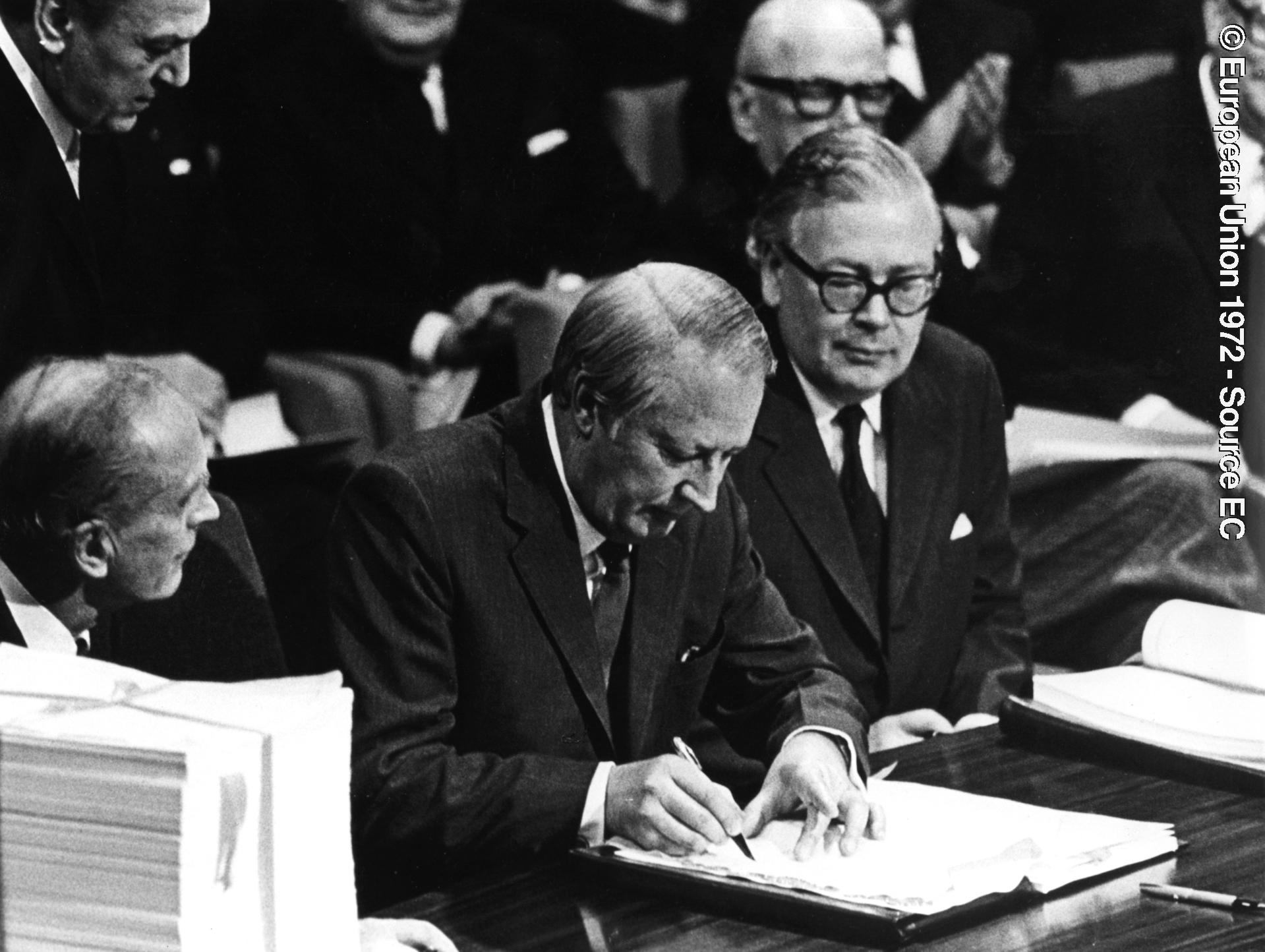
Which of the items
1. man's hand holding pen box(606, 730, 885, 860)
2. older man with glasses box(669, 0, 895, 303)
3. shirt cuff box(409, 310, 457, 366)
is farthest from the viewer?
older man with glasses box(669, 0, 895, 303)

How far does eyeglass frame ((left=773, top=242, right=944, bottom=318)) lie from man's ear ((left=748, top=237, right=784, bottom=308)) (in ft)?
0.05

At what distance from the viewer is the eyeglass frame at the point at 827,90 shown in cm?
312

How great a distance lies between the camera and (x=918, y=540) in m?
3.33

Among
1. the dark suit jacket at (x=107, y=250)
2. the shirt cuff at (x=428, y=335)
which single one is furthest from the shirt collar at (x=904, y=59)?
the dark suit jacket at (x=107, y=250)

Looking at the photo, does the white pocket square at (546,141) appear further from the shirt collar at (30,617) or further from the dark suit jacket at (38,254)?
the shirt collar at (30,617)

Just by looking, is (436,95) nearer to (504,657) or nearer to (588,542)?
(588,542)

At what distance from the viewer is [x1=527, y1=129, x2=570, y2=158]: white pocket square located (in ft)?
9.35

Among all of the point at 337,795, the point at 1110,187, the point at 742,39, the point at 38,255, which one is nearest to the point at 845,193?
the point at 742,39

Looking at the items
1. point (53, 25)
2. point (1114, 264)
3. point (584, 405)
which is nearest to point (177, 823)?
point (584, 405)

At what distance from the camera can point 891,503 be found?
130 inches

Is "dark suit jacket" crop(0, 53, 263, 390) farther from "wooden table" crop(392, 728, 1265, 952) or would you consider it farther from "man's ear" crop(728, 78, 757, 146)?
"man's ear" crop(728, 78, 757, 146)

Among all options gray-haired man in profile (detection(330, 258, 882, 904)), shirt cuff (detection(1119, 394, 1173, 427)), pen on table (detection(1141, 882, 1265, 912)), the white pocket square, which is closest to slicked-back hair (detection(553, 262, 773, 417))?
gray-haired man in profile (detection(330, 258, 882, 904))

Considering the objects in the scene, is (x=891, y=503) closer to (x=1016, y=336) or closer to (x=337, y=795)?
(x=1016, y=336)

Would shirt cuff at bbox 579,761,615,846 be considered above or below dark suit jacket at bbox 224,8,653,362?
below
